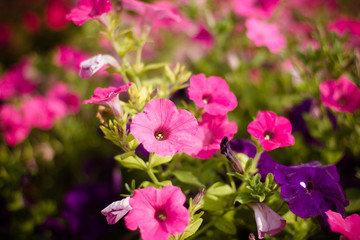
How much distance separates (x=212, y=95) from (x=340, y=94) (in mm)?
383

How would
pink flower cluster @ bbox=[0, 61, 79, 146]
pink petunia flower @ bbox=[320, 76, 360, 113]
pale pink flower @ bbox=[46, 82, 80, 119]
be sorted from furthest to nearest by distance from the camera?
pale pink flower @ bbox=[46, 82, 80, 119]
pink flower cluster @ bbox=[0, 61, 79, 146]
pink petunia flower @ bbox=[320, 76, 360, 113]

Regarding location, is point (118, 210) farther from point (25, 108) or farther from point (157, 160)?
point (25, 108)

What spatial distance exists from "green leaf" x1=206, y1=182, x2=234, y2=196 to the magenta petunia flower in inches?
6.7

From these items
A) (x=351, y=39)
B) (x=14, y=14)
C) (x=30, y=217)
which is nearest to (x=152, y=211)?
(x=30, y=217)

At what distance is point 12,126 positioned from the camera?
1.15 metres

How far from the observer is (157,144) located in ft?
1.77

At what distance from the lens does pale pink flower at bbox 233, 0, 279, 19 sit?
117 cm

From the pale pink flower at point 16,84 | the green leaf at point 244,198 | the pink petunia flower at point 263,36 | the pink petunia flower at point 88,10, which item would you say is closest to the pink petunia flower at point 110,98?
the pink petunia flower at point 88,10

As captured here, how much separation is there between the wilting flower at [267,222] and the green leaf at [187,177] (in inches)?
5.8

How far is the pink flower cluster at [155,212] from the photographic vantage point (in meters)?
0.49

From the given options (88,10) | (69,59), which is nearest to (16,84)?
(69,59)

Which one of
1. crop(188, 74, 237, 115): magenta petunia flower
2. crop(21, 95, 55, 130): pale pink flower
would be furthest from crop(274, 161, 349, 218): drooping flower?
crop(21, 95, 55, 130): pale pink flower

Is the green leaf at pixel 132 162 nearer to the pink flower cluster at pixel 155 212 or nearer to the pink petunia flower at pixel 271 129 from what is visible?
the pink flower cluster at pixel 155 212

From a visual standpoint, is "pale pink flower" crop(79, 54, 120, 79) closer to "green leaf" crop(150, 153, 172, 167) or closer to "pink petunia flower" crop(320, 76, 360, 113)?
"green leaf" crop(150, 153, 172, 167)
